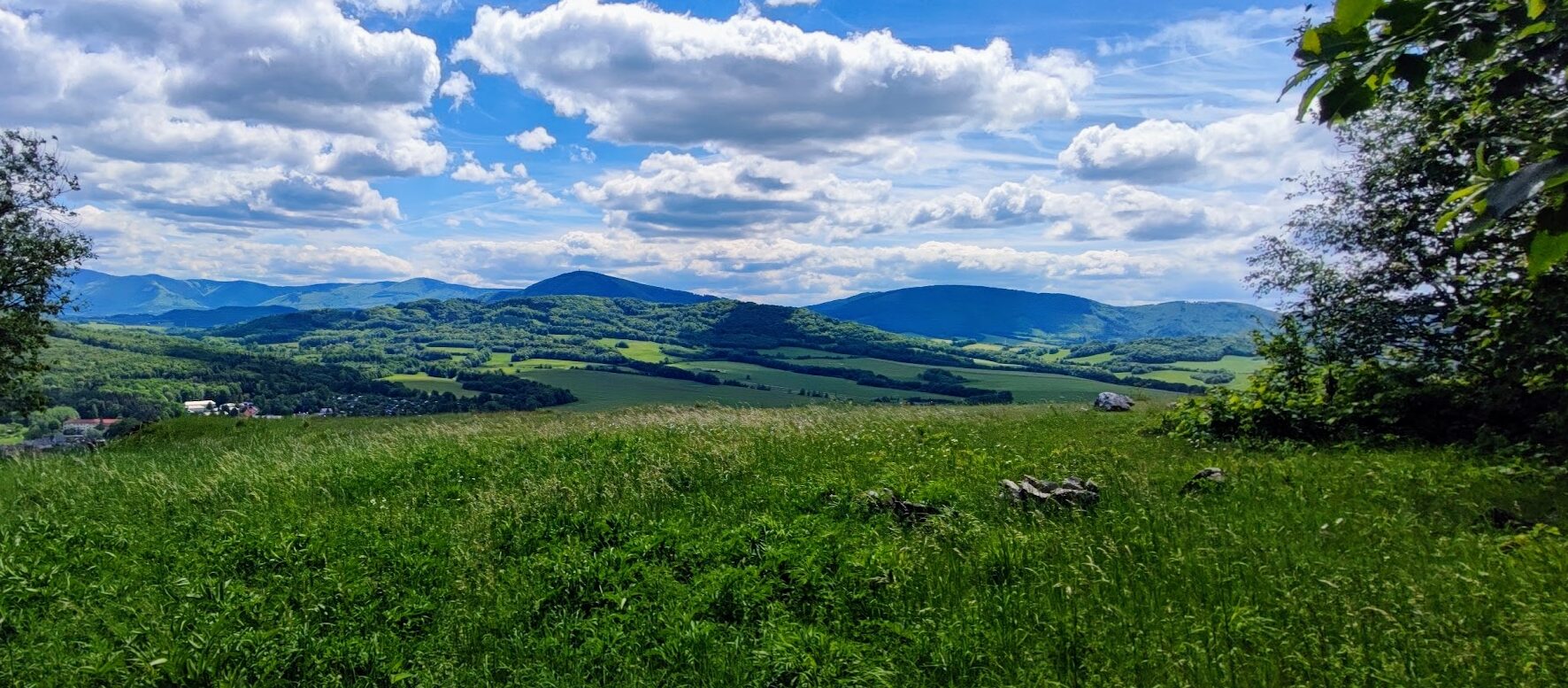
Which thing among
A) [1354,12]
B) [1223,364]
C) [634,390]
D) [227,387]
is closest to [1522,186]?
[1354,12]

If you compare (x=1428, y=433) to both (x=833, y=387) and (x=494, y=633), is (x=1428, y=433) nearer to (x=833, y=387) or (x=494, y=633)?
(x=494, y=633)

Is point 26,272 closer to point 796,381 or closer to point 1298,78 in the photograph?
point 1298,78

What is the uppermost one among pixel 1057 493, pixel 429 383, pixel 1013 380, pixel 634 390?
pixel 1057 493

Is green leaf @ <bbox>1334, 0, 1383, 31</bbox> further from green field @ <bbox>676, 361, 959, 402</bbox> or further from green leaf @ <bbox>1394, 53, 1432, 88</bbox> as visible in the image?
green field @ <bbox>676, 361, 959, 402</bbox>

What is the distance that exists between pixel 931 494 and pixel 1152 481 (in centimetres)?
355

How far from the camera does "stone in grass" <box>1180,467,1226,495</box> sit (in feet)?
32.8

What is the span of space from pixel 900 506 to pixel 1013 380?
13351 cm

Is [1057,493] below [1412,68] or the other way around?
below

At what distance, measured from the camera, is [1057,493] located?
9422mm

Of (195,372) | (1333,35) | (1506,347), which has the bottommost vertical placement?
(195,372)

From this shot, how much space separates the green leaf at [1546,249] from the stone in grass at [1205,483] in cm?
883

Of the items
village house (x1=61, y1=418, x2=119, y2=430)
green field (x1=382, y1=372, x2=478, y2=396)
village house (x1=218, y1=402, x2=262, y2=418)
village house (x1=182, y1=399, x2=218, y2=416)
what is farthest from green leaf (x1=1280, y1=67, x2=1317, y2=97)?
green field (x1=382, y1=372, x2=478, y2=396)

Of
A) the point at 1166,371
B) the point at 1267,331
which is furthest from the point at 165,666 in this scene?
the point at 1166,371

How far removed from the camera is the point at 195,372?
14288cm
